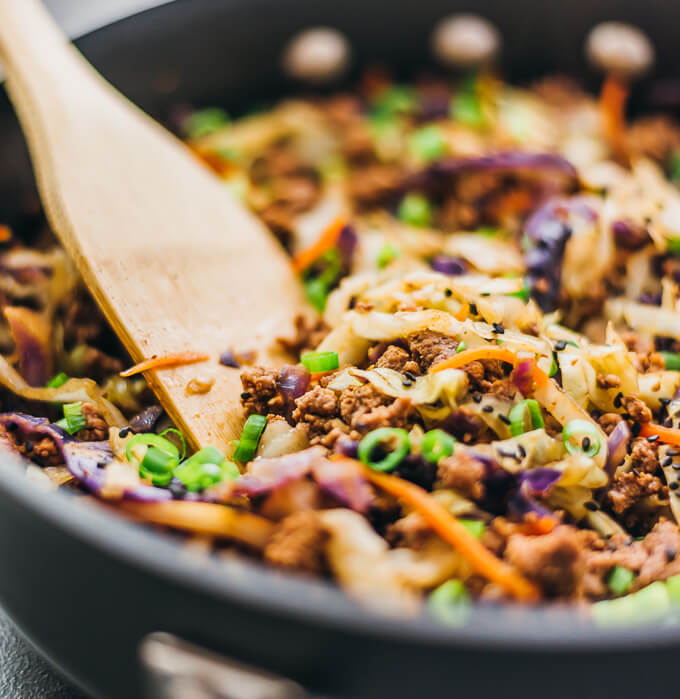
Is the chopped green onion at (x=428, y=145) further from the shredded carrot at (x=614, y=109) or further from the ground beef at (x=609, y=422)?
the ground beef at (x=609, y=422)

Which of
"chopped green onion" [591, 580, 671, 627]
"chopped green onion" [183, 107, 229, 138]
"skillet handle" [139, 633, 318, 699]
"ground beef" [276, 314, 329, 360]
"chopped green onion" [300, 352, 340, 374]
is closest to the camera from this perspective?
"skillet handle" [139, 633, 318, 699]

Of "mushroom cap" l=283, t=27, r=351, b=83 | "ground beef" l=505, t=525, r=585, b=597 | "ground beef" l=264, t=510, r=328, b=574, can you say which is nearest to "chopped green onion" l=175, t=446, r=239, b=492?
"ground beef" l=264, t=510, r=328, b=574

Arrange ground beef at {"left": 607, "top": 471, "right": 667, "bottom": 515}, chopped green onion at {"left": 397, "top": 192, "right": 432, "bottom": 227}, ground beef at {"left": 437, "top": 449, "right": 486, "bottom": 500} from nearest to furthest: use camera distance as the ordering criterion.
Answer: ground beef at {"left": 437, "top": 449, "right": 486, "bottom": 500} → ground beef at {"left": 607, "top": 471, "right": 667, "bottom": 515} → chopped green onion at {"left": 397, "top": 192, "right": 432, "bottom": 227}

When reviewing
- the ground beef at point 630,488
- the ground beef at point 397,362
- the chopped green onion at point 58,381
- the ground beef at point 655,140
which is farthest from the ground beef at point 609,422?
the ground beef at point 655,140

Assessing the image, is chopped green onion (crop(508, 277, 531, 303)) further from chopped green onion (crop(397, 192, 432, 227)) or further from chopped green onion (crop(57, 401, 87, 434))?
chopped green onion (crop(57, 401, 87, 434))

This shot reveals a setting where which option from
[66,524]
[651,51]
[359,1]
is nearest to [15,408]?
[66,524]

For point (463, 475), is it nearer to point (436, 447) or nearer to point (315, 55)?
point (436, 447)
